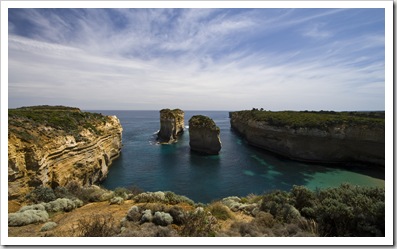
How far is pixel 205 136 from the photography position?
36.0 metres

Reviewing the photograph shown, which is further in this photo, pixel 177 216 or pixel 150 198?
pixel 150 198

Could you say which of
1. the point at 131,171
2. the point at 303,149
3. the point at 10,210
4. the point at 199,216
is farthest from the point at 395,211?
the point at 303,149

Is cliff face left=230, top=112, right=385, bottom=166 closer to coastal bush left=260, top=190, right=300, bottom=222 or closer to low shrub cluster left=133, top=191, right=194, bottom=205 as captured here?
coastal bush left=260, top=190, right=300, bottom=222

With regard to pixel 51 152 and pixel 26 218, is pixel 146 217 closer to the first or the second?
pixel 26 218

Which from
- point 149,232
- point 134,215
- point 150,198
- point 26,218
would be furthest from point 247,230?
point 26,218

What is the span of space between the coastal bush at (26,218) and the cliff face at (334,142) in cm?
3185

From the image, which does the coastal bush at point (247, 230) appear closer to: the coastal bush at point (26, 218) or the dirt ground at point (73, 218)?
the dirt ground at point (73, 218)

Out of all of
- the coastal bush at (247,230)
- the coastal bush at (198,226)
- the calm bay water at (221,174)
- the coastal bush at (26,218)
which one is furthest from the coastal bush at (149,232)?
the calm bay water at (221,174)

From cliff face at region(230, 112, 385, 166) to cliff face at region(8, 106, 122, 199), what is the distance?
26.7m

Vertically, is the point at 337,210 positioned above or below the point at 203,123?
below

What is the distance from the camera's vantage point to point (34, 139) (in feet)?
Result: 45.0

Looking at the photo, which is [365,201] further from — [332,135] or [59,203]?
[332,135]

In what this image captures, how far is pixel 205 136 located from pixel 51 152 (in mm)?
23861

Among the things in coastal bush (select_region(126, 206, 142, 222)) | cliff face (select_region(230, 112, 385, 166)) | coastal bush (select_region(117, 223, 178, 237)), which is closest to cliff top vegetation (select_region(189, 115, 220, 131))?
cliff face (select_region(230, 112, 385, 166))
